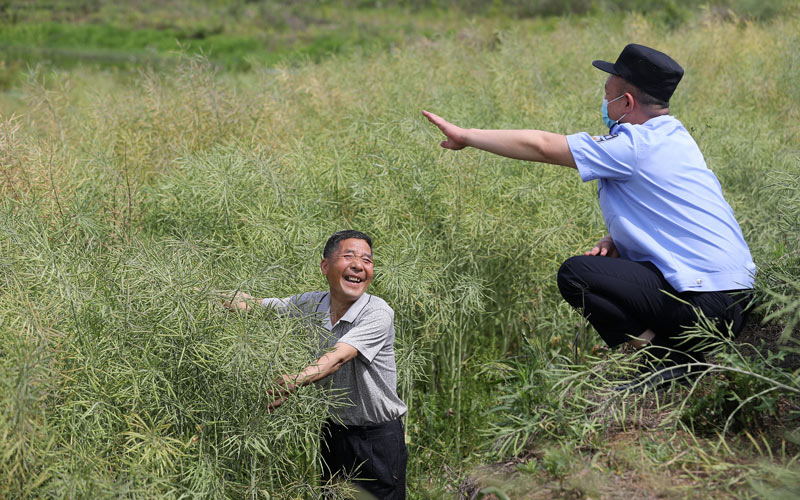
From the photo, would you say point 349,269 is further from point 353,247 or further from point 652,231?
point 652,231

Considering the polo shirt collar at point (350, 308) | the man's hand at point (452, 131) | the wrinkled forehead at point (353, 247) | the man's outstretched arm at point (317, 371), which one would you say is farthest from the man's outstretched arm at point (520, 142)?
the man's outstretched arm at point (317, 371)

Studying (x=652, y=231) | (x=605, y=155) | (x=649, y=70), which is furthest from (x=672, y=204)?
(x=649, y=70)

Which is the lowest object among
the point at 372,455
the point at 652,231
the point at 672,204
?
the point at 372,455

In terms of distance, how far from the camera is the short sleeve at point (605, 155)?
2674 millimetres

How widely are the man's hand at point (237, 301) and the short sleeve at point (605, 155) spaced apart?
1249mm

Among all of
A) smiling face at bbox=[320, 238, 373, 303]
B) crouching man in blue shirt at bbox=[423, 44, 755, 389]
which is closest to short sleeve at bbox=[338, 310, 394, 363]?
smiling face at bbox=[320, 238, 373, 303]

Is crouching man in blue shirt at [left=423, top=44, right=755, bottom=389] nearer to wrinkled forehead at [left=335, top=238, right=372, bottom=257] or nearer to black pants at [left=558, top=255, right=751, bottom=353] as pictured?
black pants at [left=558, top=255, right=751, bottom=353]

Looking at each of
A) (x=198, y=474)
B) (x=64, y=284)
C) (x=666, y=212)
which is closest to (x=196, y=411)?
(x=198, y=474)

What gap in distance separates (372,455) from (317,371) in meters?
0.54

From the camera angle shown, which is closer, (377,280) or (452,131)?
(452,131)

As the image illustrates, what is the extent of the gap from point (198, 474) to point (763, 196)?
12.3 feet

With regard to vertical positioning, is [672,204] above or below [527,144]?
below

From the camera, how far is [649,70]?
278cm

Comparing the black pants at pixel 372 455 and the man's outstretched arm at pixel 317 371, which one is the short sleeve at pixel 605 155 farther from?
the black pants at pixel 372 455
